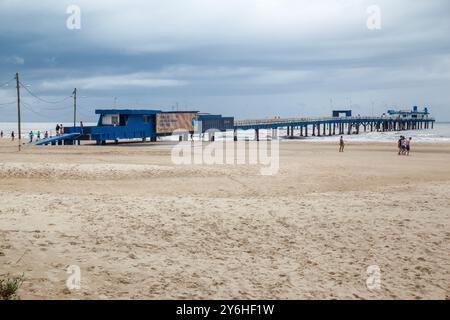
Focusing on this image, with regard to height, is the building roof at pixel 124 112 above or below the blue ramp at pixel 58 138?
above

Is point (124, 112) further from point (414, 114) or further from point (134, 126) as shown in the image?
point (414, 114)

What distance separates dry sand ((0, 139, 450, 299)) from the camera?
7406 mm

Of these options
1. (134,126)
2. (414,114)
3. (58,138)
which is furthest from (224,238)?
(414,114)

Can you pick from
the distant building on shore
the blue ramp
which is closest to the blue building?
the blue ramp

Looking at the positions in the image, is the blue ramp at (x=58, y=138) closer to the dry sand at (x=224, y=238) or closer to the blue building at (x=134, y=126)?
the blue building at (x=134, y=126)

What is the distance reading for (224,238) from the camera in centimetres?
1035

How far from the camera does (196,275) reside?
7.89 metres

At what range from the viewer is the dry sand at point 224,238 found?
7.41 metres

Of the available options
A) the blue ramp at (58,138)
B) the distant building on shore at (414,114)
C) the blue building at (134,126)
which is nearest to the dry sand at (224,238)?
the blue ramp at (58,138)

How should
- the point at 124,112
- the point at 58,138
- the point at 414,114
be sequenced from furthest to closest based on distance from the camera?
the point at 414,114, the point at 124,112, the point at 58,138

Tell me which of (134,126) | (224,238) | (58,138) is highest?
(134,126)

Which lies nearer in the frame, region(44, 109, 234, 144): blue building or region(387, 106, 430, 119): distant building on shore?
region(44, 109, 234, 144): blue building

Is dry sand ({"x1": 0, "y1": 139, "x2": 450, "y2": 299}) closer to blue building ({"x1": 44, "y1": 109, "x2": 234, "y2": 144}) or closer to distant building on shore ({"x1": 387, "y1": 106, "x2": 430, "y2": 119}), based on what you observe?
blue building ({"x1": 44, "y1": 109, "x2": 234, "y2": 144})

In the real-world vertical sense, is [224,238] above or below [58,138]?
below
